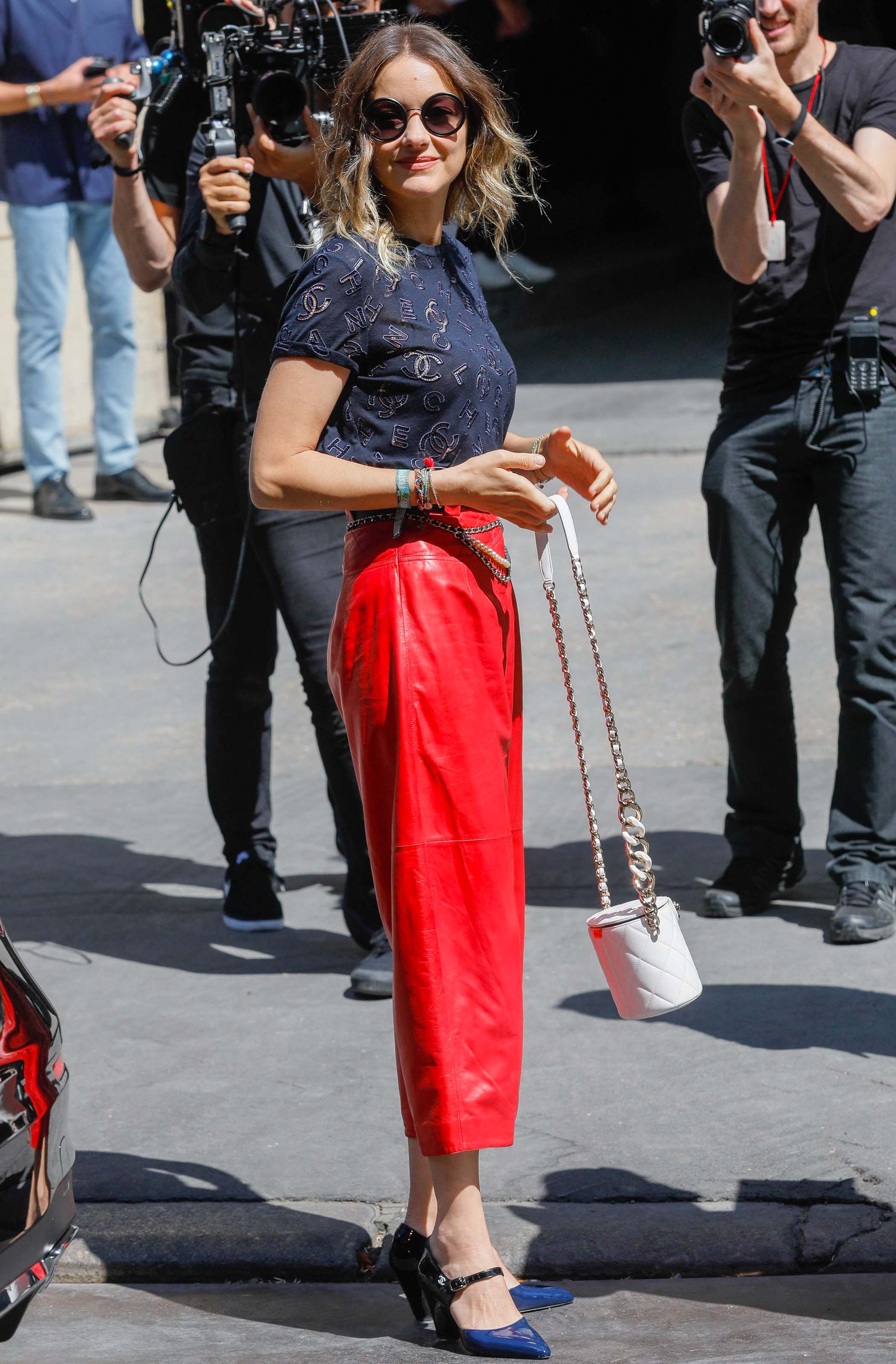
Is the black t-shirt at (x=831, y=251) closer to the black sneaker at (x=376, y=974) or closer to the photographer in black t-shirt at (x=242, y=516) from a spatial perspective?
the photographer in black t-shirt at (x=242, y=516)

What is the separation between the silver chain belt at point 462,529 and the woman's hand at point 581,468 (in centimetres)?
15

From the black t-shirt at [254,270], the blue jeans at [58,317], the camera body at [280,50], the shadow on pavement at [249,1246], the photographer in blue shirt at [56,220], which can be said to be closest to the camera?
the shadow on pavement at [249,1246]

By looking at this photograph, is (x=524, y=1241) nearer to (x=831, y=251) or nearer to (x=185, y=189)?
(x=831, y=251)

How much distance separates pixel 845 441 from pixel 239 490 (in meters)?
1.54

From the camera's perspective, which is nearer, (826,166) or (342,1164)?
(342,1164)

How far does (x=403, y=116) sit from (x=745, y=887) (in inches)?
98.1

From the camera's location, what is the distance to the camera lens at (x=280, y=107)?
14.1 feet

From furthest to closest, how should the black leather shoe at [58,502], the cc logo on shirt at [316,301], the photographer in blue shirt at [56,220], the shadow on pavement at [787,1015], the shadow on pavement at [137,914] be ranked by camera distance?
1. the black leather shoe at [58,502]
2. the photographer in blue shirt at [56,220]
3. the shadow on pavement at [137,914]
4. the shadow on pavement at [787,1015]
5. the cc logo on shirt at [316,301]

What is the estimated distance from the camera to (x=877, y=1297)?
10.4ft

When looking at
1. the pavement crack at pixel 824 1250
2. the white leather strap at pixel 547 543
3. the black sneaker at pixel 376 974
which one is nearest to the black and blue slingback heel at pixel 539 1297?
the pavement crack at pixel 824 1250

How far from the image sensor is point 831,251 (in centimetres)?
460

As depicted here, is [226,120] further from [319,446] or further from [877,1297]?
[877,1297]

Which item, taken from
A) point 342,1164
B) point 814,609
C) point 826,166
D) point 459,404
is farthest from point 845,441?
point 814,609

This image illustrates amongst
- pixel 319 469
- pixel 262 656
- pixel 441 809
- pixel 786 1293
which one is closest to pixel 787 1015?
pixel 786 1293
